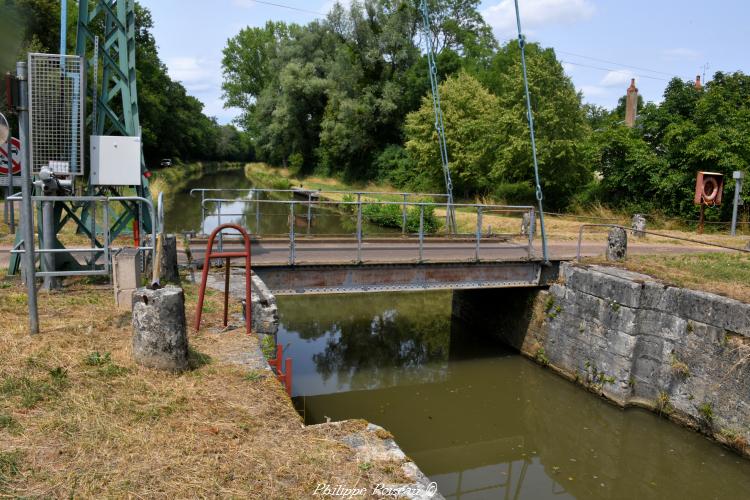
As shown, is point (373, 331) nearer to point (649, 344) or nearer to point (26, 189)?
point (649, 344)

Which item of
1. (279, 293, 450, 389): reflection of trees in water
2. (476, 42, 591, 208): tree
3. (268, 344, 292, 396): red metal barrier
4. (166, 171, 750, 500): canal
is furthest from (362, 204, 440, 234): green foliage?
(268, 344, 292, 396): red metal barrier

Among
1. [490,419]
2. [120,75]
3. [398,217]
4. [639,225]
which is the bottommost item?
[490,419]

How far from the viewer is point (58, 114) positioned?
27.0 ft

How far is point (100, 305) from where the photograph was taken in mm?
7402

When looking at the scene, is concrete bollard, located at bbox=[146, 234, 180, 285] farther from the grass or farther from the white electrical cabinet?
the grass

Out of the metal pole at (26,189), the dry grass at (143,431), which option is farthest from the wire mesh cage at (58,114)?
the dry grass at (143,431)

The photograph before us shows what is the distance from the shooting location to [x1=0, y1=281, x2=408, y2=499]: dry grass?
141 inches

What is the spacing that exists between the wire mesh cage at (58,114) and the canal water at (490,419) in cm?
535

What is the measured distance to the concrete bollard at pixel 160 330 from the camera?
518 centimetres

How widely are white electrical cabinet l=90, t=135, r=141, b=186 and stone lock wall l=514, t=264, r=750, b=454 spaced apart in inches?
332

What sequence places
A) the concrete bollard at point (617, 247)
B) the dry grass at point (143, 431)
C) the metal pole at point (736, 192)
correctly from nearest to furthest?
1. the dry grass at point (143, 431)
2. the concrete bollard at point (617, 247)
3. the metal pole at point (736, 192)

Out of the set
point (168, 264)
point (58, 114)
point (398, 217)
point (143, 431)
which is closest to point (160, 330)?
point (143, 431)

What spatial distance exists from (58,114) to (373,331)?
28.9 ft

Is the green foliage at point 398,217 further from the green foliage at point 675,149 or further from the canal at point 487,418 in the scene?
the canal at point 487,418
